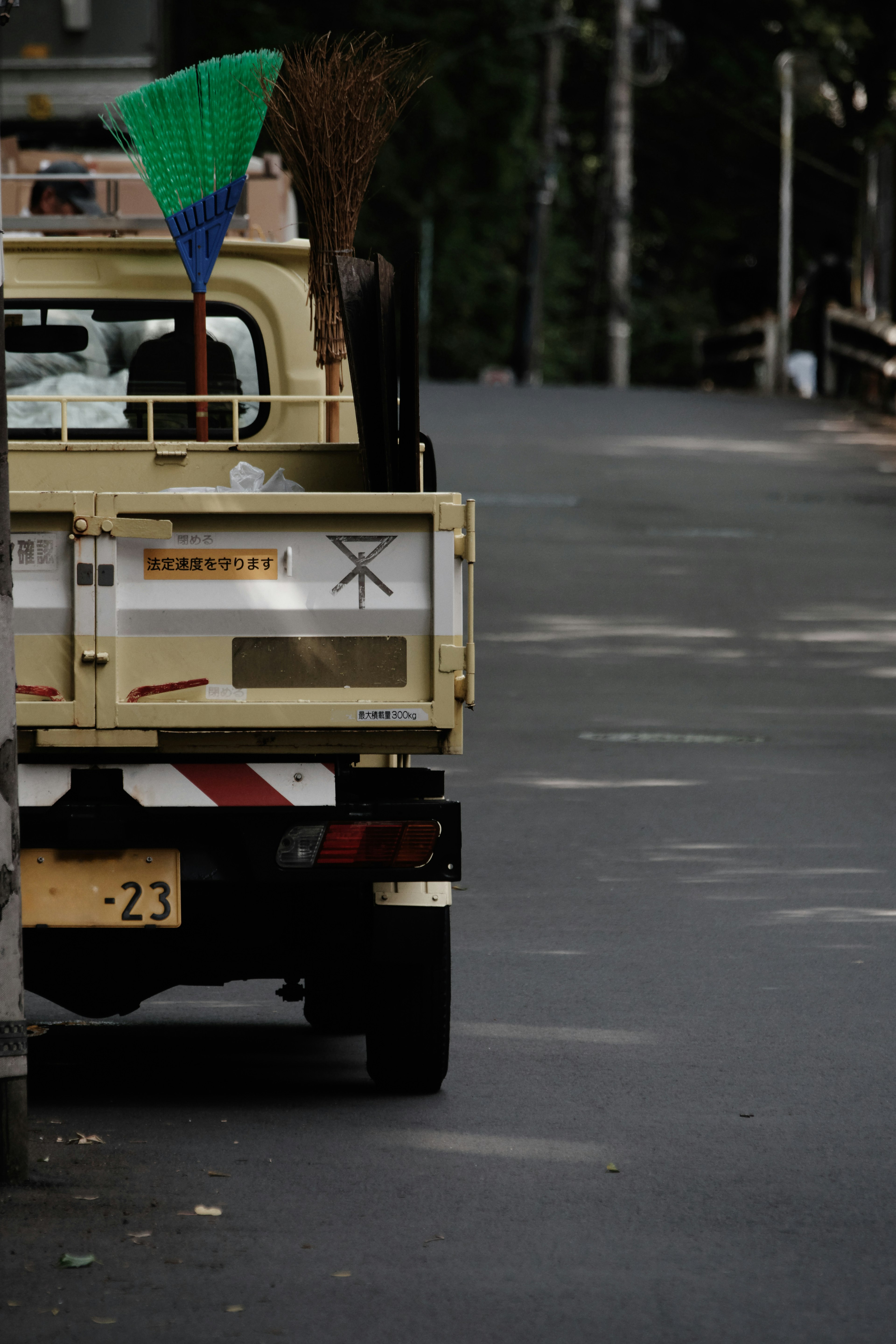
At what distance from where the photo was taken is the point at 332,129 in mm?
8078

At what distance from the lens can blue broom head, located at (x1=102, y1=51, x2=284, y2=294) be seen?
833 cm

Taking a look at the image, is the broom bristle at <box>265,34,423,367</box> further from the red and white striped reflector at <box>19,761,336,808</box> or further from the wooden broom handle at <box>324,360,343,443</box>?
the red and white striped reflector at <box>19,761,336,808</box>

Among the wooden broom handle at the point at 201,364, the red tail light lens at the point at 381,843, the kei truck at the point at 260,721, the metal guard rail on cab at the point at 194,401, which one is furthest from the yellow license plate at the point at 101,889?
the wooden broom handle at the point at 201,364

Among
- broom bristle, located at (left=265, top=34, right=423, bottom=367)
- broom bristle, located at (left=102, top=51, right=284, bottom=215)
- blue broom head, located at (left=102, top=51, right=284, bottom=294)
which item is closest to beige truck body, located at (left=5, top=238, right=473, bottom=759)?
broom bristle, located at (left=265, top=34, right=423, bottom=367)

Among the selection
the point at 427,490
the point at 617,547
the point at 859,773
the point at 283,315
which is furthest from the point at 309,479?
the point at 617,547

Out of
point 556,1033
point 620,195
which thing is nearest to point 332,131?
point 556,1033

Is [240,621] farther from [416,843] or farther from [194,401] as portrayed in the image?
[194,401]

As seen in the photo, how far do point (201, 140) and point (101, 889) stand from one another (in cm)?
286

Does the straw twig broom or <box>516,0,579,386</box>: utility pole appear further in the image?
<box>516,0,579,386</box>: utility pole

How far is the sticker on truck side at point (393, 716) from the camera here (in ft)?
21.5

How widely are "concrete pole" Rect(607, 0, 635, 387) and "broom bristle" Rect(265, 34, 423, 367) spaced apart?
42.6 metres

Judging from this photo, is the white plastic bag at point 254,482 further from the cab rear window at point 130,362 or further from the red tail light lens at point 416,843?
the cab rear window at point 130,362

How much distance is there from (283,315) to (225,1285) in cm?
424

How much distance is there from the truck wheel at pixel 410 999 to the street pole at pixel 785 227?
111ft
